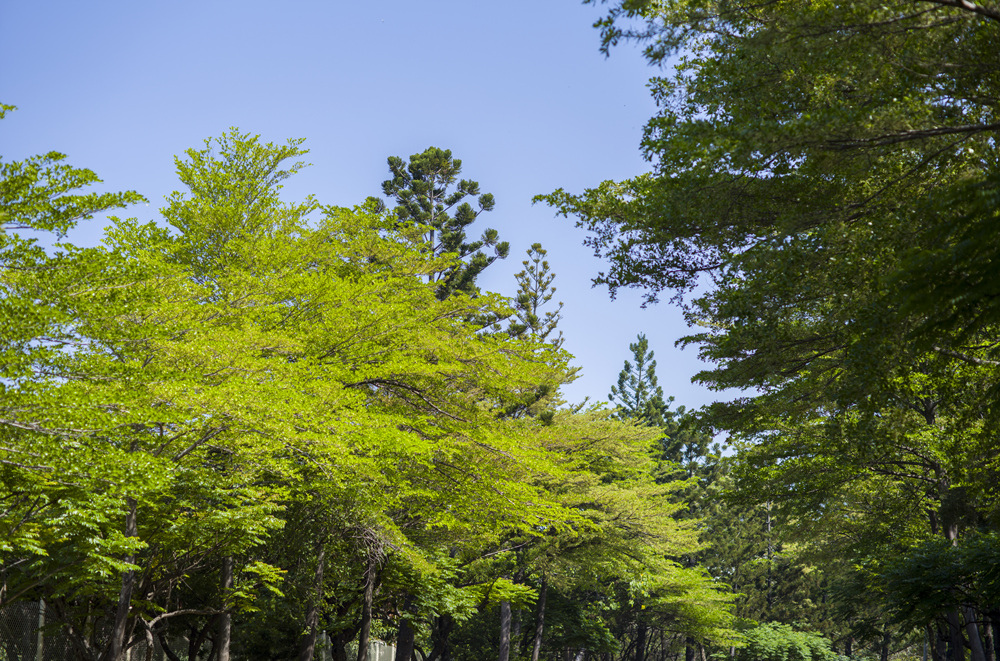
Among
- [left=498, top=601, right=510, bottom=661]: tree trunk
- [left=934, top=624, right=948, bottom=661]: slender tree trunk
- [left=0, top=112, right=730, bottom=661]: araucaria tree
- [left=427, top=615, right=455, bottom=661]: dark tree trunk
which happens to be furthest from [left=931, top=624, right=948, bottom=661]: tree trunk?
[left=427, top=615, right=455, bottom=661]: dark tree trunk

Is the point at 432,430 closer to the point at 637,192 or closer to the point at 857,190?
the point at 637,192

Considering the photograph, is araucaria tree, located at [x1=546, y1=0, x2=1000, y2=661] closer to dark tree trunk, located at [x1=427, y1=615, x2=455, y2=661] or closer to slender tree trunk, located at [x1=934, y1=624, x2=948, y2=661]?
slender tree trunk, located at [x1=934, y1=624, x2=948, y2=661]

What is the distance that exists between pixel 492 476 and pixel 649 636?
144 ft

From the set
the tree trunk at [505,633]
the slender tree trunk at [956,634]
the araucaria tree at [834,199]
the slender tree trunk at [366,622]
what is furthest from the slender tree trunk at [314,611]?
the slender tree trunk at [956,634]

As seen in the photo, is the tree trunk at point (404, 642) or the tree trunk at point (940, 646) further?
the tree trunk at point (940, 646)

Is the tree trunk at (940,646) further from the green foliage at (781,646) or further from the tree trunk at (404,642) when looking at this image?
the tree trunk at (404,642)

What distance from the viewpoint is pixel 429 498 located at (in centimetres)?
1711

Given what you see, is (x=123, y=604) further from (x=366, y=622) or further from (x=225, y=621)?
(x=366, y=622)

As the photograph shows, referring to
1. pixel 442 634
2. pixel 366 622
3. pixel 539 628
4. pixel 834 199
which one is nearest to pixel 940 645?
pixel 539 628

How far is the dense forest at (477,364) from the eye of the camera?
7793 mm

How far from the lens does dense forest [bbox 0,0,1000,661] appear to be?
7793 millimetres

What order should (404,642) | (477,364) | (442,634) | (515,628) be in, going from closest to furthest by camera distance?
(477,364)
(404,642)
(442,634)
(515,628)

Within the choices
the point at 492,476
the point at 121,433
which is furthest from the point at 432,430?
the point at 121,433

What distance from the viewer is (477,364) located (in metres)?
17.3
